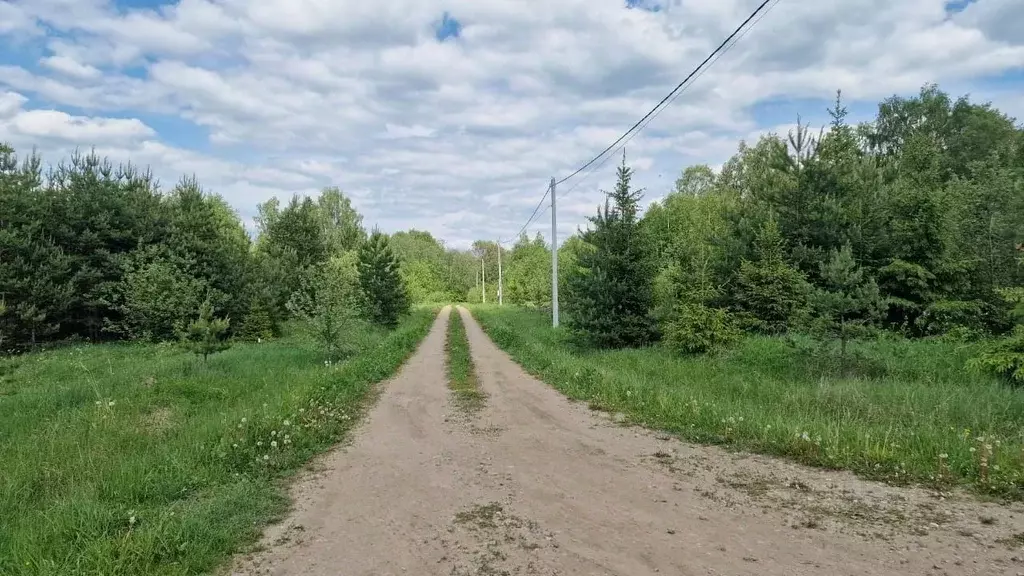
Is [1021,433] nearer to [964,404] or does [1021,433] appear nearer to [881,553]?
[964,404]

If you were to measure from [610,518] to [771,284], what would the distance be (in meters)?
15.0

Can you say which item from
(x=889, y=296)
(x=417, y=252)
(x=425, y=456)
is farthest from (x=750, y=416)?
(x=417, y=252)

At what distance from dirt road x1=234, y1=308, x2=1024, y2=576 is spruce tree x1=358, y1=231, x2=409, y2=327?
25.8 metres

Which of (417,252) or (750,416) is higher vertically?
(417,252)

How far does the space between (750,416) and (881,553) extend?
4.03 meters

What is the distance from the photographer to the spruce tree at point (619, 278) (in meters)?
17.5

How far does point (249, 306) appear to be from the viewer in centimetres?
2836

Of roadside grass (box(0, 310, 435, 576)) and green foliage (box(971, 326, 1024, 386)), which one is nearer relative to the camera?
roadside grass (box(0, 310, 435, 576))

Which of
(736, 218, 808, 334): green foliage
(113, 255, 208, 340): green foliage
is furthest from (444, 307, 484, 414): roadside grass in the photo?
(113, 255, 208, 340): green foliage

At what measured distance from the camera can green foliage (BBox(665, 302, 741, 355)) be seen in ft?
47.4

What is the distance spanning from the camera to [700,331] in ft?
48.0

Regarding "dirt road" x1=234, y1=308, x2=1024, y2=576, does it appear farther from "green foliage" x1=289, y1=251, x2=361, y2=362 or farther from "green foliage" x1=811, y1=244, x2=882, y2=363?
"green foliage" x1=289, y1=251, x2=361, y2=362

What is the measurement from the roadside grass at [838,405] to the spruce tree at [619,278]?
6.92ft

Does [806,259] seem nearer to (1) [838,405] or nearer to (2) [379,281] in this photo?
(1) [838,405]
